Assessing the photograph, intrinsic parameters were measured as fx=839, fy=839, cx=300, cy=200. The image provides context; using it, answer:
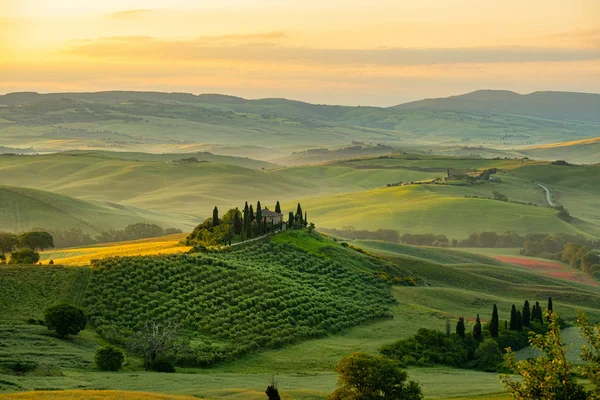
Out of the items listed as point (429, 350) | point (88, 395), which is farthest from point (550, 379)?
point (429, 350)

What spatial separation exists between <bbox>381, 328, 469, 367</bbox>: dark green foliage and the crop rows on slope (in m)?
Result: 10.6

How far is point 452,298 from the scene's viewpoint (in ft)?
358

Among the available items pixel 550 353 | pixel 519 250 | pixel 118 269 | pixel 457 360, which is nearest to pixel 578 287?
pixel 519 250

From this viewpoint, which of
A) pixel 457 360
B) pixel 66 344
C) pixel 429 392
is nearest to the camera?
pixel 429 392

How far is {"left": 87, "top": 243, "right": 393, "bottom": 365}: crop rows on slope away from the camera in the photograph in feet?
254

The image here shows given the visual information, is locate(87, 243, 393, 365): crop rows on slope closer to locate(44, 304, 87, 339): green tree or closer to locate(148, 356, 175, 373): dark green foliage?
locate(148, 356, 175, 373): dark green foliage

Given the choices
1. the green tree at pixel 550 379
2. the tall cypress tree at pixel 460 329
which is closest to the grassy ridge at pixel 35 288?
the tall cypress tree at pixel 460 329

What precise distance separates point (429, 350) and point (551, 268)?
9564cm

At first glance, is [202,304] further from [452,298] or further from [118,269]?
[452,298]

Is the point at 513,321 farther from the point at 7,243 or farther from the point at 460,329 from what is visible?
the point at 7,243

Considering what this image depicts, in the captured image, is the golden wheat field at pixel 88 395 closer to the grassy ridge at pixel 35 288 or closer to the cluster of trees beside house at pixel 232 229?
the grassy ridge at pixel 35 288

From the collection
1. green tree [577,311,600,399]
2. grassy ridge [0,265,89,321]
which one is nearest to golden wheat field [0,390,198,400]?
green tree [577,311,600,399]

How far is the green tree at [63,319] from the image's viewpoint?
69.6m

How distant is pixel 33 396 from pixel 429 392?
2384 cm
